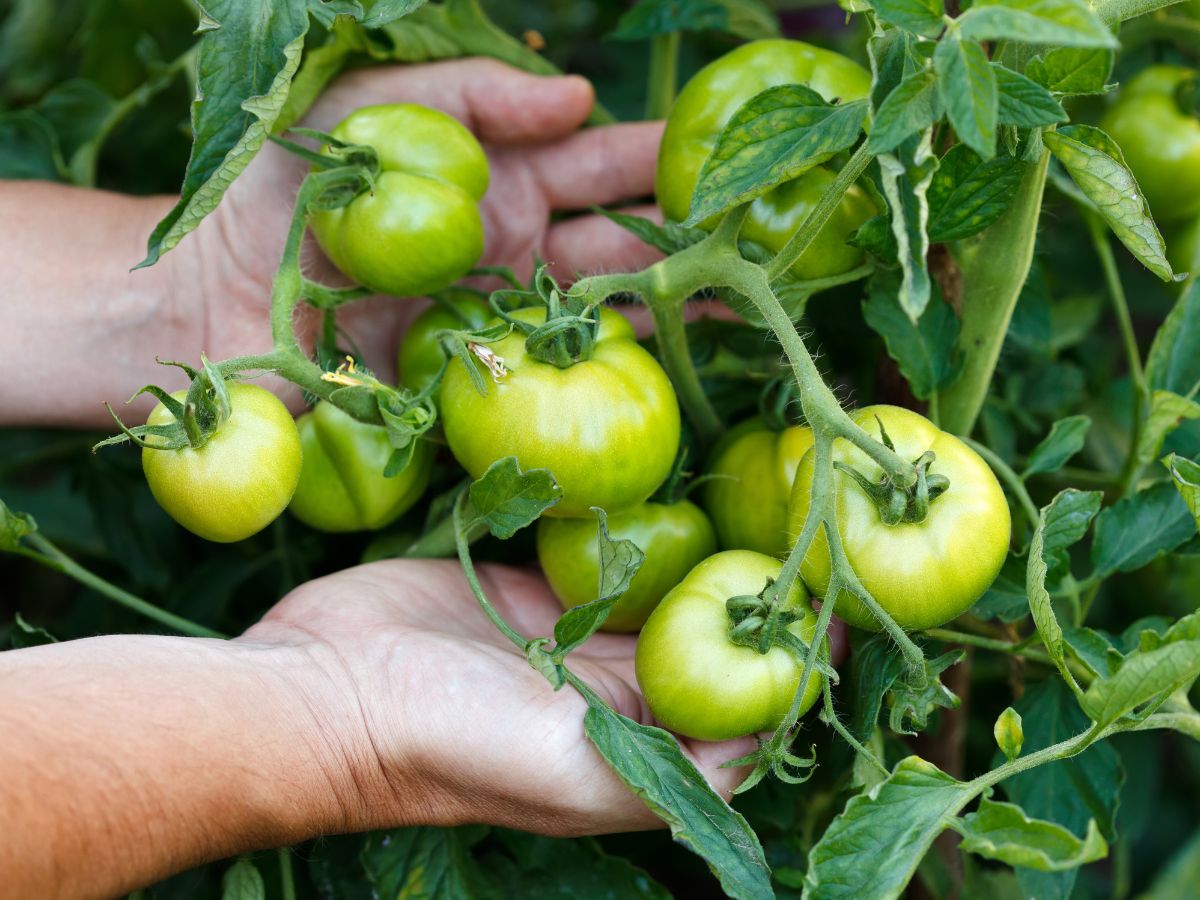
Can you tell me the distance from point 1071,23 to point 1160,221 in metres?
0.62

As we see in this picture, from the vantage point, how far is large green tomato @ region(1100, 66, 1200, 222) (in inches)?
40.0

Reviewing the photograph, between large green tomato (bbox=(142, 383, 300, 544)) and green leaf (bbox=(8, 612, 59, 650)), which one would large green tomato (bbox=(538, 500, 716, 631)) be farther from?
green leaf (bbox=(8, 612, 59, 650))

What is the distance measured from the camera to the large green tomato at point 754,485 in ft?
2.81

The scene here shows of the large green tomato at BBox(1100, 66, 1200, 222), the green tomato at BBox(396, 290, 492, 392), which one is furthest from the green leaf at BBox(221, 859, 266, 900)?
the large green tomato at BBox(1100, 66, 1200, 222)

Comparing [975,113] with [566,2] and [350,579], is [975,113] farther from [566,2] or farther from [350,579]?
[566,2]

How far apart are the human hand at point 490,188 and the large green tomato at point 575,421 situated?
33cm

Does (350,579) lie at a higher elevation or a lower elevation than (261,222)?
lower

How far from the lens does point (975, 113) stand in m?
0.57

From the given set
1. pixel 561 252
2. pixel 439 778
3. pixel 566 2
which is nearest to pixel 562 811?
pixel 439 778

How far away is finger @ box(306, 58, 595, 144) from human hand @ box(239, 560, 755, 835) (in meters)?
0.57

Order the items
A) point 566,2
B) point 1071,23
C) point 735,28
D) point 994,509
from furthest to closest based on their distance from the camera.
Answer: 1. point 566,2
2. point 735,28
3. point 994,509
4. point 1071,23

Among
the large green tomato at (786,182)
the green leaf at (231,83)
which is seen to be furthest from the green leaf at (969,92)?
the green leaf at (231,83)

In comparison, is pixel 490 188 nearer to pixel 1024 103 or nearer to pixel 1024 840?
pixel 1024 103

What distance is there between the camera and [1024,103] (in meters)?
0.62
